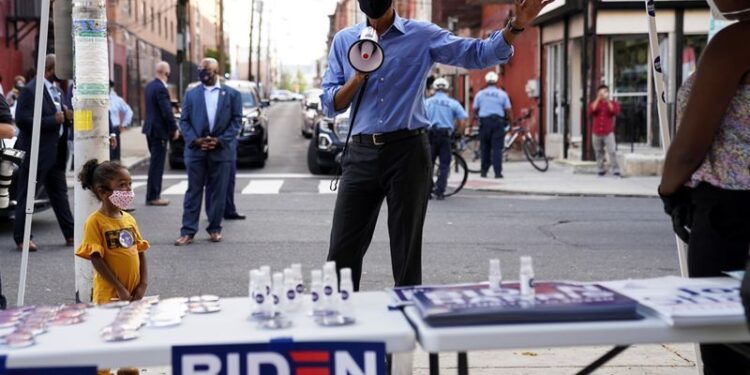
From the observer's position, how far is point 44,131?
30.7ft

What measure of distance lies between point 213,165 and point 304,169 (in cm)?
1024

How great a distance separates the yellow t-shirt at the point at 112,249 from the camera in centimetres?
455

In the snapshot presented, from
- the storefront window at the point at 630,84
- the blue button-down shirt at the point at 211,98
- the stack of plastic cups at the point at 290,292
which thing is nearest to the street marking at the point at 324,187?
the blue button-down shirt at the point at 211,98

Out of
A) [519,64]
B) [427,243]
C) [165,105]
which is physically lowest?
[427,243]

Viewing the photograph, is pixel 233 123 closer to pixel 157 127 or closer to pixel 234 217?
pixel 234 217

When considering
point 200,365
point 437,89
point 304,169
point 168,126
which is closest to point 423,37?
point 200,365

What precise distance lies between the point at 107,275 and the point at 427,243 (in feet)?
19.2

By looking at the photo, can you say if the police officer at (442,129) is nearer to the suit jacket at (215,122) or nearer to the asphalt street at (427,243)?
the asphalt street at (427,243)

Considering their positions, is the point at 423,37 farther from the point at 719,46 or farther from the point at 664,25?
the point at 664,25

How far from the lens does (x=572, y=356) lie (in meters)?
5.30

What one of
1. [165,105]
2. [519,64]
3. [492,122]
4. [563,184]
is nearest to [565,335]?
[165,105]

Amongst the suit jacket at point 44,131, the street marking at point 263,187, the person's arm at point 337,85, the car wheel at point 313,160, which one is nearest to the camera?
the person's arm at point 337,85

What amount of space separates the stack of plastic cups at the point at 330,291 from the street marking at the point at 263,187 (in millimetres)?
11955

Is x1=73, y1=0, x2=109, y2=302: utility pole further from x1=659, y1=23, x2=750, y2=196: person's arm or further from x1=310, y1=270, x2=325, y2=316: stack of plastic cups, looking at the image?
x1=659, y1=23, x2=750, y2=196: person's arm
